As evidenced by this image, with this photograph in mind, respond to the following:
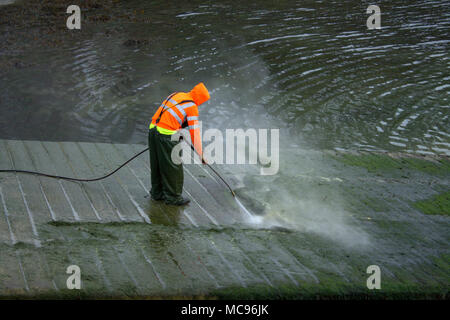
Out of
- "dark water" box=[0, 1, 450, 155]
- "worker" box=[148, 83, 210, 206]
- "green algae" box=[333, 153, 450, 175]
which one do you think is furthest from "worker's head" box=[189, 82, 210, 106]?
"dark water" box=[0, 1, 450, 155]

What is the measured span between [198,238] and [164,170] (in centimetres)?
109

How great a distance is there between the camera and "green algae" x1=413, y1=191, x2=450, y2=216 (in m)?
8.20

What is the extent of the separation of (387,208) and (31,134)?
7.61 m

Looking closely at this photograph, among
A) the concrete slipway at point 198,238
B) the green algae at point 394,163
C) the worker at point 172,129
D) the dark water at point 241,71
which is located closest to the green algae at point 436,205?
the concrete slipway at point 198,238

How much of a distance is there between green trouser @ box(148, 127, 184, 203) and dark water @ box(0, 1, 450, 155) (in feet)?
14.2

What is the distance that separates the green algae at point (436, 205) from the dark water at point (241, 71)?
303 cm

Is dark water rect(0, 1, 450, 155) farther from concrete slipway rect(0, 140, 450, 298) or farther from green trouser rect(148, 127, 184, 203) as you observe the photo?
green trouser rect(148, 127, 184, 203)

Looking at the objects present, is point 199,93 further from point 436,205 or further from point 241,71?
point 241,71

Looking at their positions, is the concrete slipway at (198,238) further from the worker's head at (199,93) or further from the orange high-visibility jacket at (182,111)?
the worker's head at (199,93)

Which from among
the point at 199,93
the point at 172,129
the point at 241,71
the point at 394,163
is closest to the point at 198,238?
the point at 172,129

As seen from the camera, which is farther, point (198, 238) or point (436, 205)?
point (436, 205)

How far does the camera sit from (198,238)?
21.9 feet

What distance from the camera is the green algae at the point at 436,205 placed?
26.9ft

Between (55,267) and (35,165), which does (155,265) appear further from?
(35,165)
